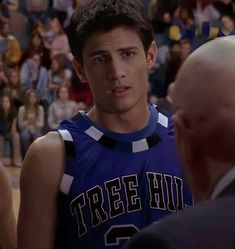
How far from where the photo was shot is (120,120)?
1.84m

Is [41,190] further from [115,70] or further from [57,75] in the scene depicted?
[57,75]

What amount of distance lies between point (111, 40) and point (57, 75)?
7.02 m

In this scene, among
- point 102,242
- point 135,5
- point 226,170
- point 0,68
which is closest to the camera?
point 226,170

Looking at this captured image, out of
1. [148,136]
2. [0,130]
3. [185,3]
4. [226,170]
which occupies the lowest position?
[0,130]

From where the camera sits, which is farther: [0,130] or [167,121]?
[0,130]

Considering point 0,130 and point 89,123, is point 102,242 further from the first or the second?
point 0,130

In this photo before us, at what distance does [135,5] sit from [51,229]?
621 mm

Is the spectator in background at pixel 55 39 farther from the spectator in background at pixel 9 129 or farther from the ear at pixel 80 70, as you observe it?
the ear at pixel 80 70

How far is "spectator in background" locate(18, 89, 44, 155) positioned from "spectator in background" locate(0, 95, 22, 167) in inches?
2.8

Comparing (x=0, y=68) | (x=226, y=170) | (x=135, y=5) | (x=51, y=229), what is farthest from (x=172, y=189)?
(x=0, y=68)

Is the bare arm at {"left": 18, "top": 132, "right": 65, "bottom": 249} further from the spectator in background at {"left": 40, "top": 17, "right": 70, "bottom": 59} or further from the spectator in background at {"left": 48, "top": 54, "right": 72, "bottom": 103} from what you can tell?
the spectator in background at {"left": 40, "top": 17, "right": 70, "bottom": 59}

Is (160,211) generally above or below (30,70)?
above

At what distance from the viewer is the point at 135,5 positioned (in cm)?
190

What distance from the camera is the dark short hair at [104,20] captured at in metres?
1.83
